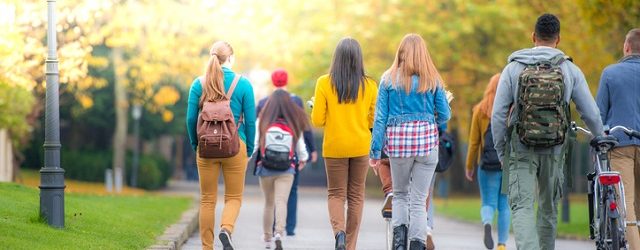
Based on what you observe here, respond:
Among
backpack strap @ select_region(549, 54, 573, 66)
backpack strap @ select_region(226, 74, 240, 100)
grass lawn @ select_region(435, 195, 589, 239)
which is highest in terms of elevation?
backpack strap @ select_region(549, 54, 573, 66)

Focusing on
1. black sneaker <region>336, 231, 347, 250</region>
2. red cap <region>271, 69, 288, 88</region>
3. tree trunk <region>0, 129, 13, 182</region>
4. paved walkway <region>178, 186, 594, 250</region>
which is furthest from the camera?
tree trunk <region>0, 129, 13, 182</region>

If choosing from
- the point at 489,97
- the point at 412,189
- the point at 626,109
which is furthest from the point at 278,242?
the point at 626,109

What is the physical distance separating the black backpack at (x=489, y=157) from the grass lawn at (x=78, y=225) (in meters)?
3.26

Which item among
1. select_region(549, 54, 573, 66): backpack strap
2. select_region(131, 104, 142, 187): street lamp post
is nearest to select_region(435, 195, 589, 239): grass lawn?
select_region(131, 104, 142, 187): street lamp post

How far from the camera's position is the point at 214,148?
37.1 feet

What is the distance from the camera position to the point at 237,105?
38.0 ft

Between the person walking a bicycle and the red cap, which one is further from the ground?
the red cap

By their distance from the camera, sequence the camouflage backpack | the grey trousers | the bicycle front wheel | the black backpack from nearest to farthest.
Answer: the camouflage backpack, the bicycle front wheel, the grey trousers, the black backpack

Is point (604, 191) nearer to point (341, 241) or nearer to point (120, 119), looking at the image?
point (341, 241)

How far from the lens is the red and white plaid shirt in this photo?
36.0 ft

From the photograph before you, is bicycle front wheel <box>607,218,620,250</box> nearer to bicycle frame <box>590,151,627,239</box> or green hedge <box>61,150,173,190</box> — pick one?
bicycle frame <box>590,151,627,239</box>

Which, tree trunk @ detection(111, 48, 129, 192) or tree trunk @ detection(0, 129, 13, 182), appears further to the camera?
tree trunk @ detection(111, 48, 129, 192)

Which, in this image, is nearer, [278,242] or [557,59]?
[557,59]

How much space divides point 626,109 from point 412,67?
6.13ft
